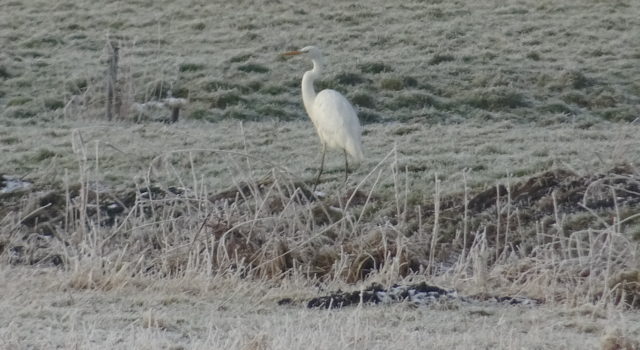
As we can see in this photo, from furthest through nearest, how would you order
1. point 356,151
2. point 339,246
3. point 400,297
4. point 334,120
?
point 334,120 < point 356,151 < point 339,246 < point 400,297

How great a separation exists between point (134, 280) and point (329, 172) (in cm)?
572

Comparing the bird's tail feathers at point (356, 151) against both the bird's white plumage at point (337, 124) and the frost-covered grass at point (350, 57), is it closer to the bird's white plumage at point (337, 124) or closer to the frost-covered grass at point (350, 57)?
the bird's white plumage at point (337, 124)

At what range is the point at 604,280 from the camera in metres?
5.70

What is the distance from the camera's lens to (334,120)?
11.2 meters

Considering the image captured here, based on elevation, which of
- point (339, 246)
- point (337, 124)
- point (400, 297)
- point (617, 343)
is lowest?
point (337, 124)

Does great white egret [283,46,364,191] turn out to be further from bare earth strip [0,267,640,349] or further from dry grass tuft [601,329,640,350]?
dry grass tuft [601,329,640,350]

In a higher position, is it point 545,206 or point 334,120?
point 334,120

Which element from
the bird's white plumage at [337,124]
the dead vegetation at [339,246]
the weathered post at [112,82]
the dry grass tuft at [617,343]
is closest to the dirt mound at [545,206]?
the dead vegetation at [339,246]

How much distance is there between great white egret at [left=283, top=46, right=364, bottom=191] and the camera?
10906mm

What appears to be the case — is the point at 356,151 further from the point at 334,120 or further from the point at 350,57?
the point at 350,57

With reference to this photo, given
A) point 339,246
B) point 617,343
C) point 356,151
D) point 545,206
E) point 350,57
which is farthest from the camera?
point 350,57

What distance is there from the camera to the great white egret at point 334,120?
10906 millimetres

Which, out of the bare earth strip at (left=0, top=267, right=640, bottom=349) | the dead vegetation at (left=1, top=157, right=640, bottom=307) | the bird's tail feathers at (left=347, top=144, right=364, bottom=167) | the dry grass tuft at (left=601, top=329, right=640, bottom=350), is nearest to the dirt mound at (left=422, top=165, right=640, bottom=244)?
the dead vegetation at (left=1, top=157, right=640, bottom=307)

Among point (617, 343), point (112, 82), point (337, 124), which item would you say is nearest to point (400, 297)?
point (617, 343)
